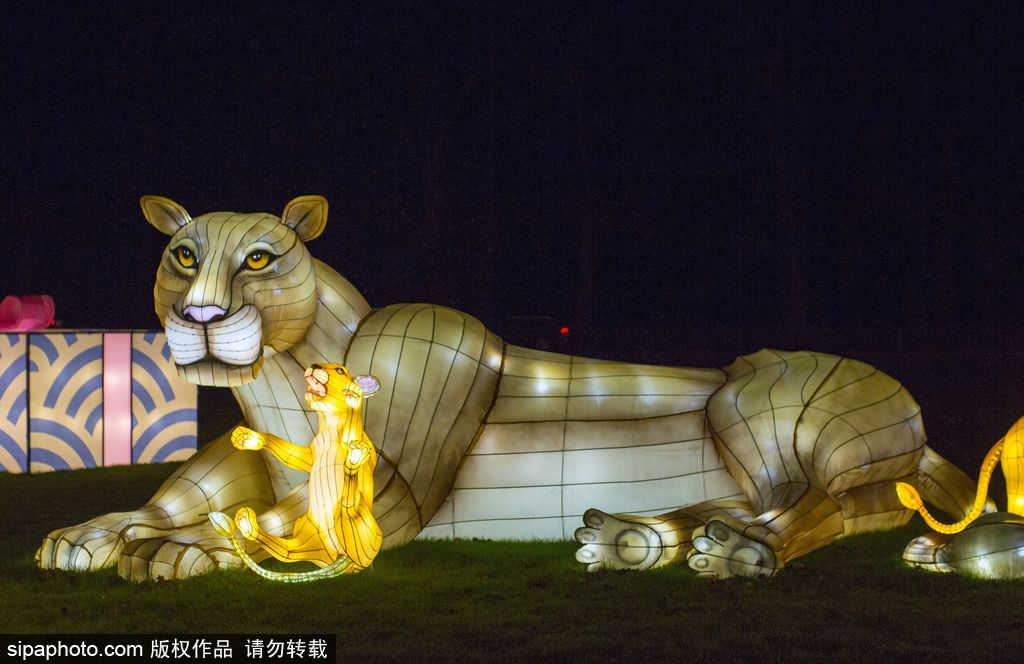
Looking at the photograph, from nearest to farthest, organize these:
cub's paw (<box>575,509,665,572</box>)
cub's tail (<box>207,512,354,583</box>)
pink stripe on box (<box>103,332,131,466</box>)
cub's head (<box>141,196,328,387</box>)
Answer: cub's tail (<box>207,512,354,583</box>) < cub's head (<box>141,196,328,387</box>) < cub's paw (<box>575,509,665,572</box>) < pink stripe on box (<box>103,332,131,466</box>)

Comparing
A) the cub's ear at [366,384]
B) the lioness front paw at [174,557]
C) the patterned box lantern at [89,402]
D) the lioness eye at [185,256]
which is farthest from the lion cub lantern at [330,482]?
the patterned box lantern at [89,402]

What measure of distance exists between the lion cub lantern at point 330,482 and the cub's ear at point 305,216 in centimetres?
103

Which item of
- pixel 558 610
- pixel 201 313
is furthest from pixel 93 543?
pixel 558 610

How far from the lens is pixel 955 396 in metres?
14.7

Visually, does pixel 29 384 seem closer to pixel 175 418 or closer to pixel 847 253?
pixel 175 418

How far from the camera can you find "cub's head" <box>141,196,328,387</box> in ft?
16.8

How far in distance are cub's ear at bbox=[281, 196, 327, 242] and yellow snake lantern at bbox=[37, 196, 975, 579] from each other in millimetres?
13

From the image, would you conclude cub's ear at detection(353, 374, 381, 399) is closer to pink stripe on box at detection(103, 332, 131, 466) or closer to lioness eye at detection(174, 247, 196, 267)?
lioness eye at detection(174, 247, 196, 267)

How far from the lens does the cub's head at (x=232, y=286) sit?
5.11m

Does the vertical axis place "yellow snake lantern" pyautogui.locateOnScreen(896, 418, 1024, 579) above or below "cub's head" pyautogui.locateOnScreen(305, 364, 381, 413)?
below

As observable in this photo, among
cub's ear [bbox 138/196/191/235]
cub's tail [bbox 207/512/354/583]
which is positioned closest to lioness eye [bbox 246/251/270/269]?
cub's ear [bbox 138/196/191/235]

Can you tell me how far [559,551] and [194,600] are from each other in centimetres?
193

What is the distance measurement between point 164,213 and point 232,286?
679 mm

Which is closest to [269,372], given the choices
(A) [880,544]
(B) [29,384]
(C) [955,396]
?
(A) [880,544]
